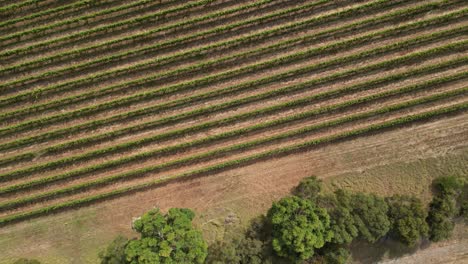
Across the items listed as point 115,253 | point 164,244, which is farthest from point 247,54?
point 115,253

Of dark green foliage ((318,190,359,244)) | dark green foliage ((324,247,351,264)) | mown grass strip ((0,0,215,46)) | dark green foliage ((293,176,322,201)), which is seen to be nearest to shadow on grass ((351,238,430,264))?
dark green foliage ((324,247,351,264))

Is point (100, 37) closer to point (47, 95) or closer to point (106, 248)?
point (47, 95)

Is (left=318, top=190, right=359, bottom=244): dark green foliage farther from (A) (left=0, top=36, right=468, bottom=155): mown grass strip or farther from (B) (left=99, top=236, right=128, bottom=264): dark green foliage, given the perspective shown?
(B) (left=99, top=236, right=128, bottom=264): dark green foliage

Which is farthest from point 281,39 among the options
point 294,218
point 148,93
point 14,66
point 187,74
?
point 14,66

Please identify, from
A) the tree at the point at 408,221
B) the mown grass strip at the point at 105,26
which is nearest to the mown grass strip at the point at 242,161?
the tree at the point at 408,221

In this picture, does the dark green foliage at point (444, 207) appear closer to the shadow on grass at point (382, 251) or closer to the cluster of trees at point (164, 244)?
the shadow on grass at point (382, 251)

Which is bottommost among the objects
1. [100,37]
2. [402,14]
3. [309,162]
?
[309,162]

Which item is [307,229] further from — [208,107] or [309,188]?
[208,107]
